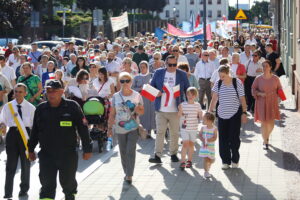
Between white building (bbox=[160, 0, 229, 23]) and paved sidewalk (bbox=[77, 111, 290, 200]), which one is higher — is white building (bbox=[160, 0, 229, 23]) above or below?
above

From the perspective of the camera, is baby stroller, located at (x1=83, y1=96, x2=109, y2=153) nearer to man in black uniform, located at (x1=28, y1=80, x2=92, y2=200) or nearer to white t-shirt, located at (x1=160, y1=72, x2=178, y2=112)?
white t-shirt, located at (x1=160, y1=72, x2=178, y2=112)

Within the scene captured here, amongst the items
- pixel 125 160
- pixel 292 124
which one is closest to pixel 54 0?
pixel 292 124

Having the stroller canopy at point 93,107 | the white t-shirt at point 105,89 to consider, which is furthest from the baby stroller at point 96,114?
the white t-shirt at point 105,89

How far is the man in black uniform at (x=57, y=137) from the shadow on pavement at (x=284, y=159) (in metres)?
4.46

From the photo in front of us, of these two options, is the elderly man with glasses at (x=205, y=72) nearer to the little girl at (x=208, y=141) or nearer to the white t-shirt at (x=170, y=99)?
the white t-shirt at (x=170, y=99)

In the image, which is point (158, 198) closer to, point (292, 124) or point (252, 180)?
point (252, 180)

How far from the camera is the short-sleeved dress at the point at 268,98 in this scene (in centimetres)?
1361

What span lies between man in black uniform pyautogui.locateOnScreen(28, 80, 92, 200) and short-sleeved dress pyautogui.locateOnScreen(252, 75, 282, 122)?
5933 millimetres

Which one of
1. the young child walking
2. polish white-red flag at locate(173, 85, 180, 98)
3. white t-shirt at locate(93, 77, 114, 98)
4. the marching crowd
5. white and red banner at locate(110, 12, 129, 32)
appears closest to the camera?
the marching crowd

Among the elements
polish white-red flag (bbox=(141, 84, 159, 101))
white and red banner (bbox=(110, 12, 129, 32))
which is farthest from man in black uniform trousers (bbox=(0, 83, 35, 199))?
white and red banner (bbox=(110, 12, 129, 32))

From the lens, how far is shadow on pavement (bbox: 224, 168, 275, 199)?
9.91m

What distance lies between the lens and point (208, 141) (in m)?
11.3

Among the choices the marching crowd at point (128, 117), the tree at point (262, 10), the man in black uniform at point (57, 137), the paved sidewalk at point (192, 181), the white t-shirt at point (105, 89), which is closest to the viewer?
the man in black uniform at point (57, 137)

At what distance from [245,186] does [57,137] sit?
332cm
